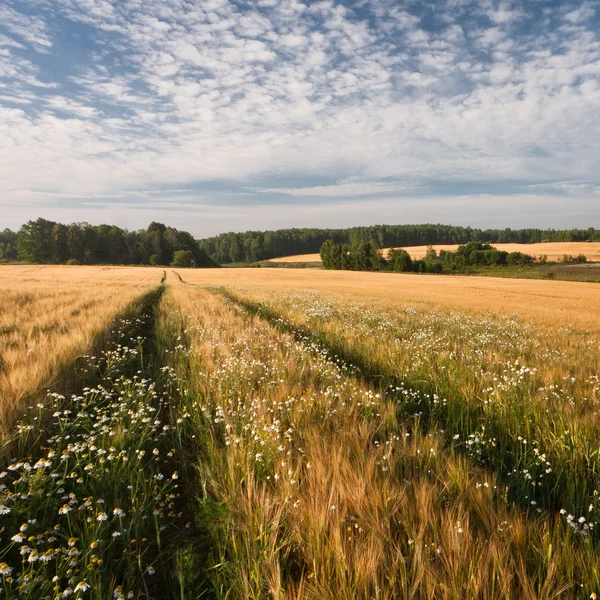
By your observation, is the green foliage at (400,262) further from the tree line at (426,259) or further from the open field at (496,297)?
the open field at (496,297)

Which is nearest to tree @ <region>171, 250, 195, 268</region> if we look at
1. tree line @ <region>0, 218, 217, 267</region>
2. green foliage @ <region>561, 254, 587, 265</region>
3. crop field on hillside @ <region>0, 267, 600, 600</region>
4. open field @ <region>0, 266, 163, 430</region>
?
tree line @ <region>0, 218, 217, 267</region>

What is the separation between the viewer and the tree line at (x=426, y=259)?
91125 mm

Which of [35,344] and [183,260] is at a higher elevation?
[183,260]

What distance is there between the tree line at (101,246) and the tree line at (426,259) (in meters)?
48.4

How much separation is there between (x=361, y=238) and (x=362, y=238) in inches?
22.4

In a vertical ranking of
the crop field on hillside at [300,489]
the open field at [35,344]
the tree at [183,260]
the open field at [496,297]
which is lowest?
the open field at [496,297]

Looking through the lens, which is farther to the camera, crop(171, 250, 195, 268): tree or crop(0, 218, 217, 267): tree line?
crop(171, 250, 195, 268): tree

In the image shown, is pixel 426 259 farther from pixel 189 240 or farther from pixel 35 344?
pixel 35 344

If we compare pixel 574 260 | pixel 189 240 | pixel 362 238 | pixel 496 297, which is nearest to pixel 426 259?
pixel 574 260

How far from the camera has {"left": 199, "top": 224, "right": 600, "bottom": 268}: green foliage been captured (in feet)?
498

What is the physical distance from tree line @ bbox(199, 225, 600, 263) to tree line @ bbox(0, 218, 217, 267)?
116 ft

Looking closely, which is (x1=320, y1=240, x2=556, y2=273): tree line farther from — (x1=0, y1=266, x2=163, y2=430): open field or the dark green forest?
(x1=0, y1=266, x2=163, y2=430): open field

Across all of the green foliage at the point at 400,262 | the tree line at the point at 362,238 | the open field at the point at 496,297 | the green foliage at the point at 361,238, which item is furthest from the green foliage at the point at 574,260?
the tree line at the point at 362,238

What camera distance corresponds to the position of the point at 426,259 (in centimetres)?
9844
